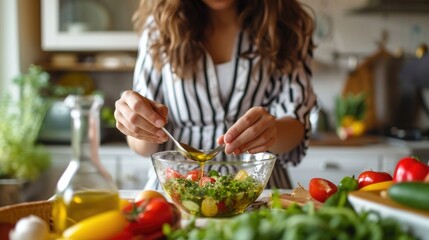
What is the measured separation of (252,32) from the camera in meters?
1.40

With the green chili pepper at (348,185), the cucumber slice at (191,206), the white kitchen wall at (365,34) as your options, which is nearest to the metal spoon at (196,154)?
the cucumber slice at (191,206)

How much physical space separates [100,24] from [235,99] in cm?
134

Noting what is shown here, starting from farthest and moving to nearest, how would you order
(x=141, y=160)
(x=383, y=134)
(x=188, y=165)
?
(x=383, y=134)
(x=141, y=160)
(x=188, y=165)

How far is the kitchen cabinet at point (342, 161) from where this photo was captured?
2.31 m

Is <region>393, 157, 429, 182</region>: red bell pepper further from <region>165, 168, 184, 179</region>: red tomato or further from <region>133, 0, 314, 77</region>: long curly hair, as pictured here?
<region>133, 0, 314, 77</region>: long curly hair

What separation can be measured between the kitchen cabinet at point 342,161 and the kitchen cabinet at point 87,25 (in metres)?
1.01

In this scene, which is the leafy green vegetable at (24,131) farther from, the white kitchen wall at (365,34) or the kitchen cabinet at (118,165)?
the white kitchen wall at (365,34)

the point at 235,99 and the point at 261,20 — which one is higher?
the point at 261,20

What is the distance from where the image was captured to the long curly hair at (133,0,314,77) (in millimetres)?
1351

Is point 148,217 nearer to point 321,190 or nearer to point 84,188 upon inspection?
point 84,188

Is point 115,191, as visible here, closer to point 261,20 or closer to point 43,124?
point 261,20

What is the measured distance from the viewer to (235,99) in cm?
138

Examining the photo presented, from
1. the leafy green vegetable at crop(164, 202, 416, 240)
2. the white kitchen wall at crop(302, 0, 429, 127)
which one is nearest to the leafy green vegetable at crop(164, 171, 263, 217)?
the leafy green vegetable at crop(164, 202, 416, 240)

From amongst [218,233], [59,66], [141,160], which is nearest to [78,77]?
[59,66]
